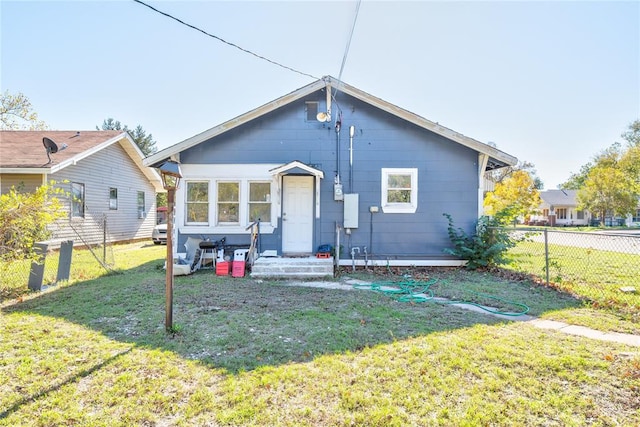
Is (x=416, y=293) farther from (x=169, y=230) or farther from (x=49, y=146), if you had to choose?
(x=49, y=146)

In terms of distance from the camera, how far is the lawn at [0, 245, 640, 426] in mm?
2367

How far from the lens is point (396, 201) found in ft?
28.1

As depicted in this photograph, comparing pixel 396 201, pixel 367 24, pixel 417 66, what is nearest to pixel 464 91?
pixel 417 66

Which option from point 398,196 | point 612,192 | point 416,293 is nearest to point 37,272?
point 416,293

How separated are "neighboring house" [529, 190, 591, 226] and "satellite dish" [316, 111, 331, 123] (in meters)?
43.0

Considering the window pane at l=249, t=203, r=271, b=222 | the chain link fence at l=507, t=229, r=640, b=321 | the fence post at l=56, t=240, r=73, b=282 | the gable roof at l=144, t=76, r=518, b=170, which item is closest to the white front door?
the window pane at l=249, t=203, r=271, b=222

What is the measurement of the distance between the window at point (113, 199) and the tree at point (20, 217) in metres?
10.0

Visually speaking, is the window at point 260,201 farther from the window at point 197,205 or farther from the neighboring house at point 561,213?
the neighboring house at point 561,213

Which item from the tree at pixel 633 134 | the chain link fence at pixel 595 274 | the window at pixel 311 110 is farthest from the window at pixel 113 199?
the tree at pixel 633 134

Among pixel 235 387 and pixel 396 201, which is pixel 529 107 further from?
pixel 235 387

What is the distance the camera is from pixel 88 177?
41.1 feet

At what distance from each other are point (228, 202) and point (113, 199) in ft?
28.3

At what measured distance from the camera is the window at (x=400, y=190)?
27.8 feet

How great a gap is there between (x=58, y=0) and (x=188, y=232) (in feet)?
17.8
